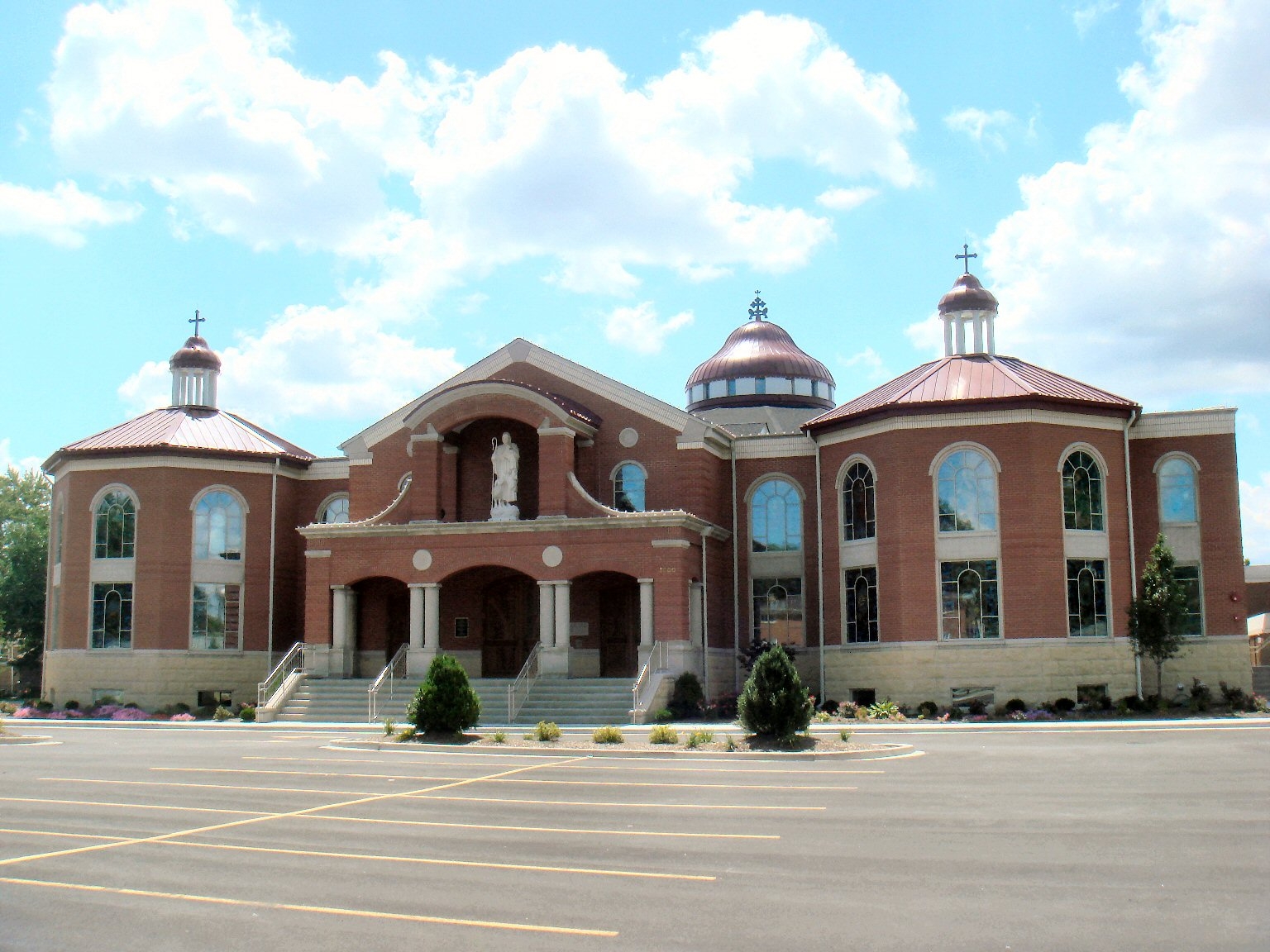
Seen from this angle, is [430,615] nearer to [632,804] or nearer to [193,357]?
[193,357]

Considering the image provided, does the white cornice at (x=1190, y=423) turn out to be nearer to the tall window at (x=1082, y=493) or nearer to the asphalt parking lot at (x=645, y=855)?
the tall window at (x=1082, y=493)

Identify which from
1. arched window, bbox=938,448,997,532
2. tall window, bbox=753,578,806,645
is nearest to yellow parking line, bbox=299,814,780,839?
arched window, bbox=938,448,997,532

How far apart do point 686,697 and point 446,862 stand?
20812 millimetres

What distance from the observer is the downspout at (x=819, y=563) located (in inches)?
1363

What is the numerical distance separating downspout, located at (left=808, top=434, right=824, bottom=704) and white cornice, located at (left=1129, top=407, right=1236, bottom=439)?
8.58 meters

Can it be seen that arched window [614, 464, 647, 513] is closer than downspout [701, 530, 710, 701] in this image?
No

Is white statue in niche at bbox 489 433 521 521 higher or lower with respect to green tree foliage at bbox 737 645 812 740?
higher

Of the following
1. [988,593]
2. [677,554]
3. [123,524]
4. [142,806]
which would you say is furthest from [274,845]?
[123,524]

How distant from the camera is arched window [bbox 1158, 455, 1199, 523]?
112ft

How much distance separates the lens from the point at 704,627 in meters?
35.2

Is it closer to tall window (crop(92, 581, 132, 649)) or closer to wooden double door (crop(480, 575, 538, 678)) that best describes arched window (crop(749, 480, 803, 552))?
wooden double door (crop(480, 575, 538, 678))

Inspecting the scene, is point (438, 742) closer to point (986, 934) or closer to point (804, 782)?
point (804, 782)

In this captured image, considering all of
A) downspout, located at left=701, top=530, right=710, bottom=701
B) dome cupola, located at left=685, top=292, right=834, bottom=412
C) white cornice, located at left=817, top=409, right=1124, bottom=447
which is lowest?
downspout, located at left=701, top=530, right=710, bottom=701

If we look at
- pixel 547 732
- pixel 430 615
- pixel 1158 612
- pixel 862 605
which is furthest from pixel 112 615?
pixel 1158 612
